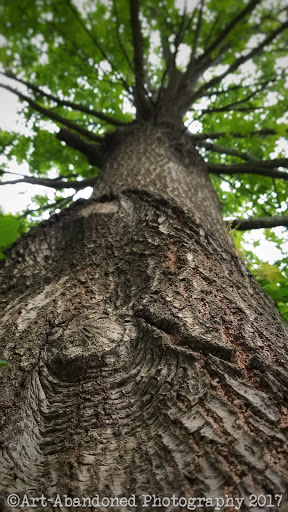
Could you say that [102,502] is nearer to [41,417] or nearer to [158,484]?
[158,484]

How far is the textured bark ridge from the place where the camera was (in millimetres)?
722

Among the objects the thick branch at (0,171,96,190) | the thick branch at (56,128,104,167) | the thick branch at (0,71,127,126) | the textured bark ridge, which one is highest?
the thick branch at (0,71,127,126)

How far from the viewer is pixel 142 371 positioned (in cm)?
95

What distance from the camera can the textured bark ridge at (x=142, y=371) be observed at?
2.37ft

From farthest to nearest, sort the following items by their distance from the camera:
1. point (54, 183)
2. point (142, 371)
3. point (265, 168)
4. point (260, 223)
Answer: point (54, 183) → point (265, 168) → point (260, 223) → point (142, 371)

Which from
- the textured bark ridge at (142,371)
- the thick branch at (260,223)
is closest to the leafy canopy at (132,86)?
the thick branch at (260,223)

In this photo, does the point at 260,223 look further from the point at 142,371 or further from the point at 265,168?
the point at 142,371

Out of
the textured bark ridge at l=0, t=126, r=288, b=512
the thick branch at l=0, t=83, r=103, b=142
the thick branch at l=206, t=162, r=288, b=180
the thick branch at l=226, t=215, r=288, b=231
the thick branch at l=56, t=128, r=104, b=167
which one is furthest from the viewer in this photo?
the thick branch at l=56, t=128, r=104, b=167

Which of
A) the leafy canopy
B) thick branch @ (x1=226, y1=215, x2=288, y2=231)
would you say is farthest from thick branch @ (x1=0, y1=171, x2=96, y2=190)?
thick branch @ (x1=226, y1=215, x2=288, y2=231)

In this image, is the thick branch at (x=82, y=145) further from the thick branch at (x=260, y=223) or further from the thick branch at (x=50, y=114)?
the thick branch at (x=260, y=223)

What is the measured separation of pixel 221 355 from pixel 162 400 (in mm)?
232

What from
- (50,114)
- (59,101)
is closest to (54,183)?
(50,114)

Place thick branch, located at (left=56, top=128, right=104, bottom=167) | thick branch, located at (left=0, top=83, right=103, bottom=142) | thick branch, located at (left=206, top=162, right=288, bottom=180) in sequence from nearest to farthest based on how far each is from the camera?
thick branch, located at (left=206, top=162, right=288, bottom=180)
thick branch, located at (left=0, top=83, right=103, bottom=142)
thick branch, located at (left=56, top=128, right=104, bottom=167)

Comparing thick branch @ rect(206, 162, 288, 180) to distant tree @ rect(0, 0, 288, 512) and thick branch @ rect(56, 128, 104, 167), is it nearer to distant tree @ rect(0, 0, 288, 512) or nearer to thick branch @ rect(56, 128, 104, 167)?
distant tree @ rect(0, 0, 288, 512)
